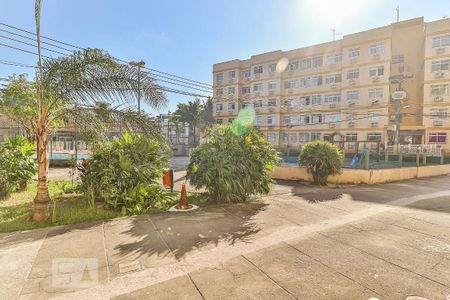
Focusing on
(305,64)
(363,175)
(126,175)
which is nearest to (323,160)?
(363,175)

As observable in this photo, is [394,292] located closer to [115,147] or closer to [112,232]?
[112,232]

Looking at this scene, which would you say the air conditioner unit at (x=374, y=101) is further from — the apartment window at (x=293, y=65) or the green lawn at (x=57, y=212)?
the green lawn at (x=57, y=212)

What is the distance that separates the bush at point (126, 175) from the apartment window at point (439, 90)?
34.5 metres

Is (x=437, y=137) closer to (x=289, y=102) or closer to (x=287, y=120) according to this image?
(x=287, y=120)

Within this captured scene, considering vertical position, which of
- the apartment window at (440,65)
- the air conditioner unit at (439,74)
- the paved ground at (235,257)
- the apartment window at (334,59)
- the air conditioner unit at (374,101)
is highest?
the apartment window at (334,59)

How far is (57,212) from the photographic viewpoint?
21.3 feet

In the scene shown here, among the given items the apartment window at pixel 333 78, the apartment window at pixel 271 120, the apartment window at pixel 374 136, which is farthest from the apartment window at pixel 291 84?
the apartment window at pixel 374 136

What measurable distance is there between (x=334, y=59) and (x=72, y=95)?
35.1m

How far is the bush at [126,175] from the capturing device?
6.89 meters

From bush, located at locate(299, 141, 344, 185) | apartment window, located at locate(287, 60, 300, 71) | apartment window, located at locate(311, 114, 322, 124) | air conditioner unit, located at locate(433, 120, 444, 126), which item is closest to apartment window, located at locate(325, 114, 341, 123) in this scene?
apartment window, located at locate(311, 114, 322, 124)

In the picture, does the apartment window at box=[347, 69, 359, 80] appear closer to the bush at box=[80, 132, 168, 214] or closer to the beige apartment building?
the beige apartment building

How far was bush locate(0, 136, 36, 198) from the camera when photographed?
8.23 metres

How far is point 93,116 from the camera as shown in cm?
662

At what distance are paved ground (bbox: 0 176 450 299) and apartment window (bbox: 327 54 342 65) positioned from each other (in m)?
31.0
